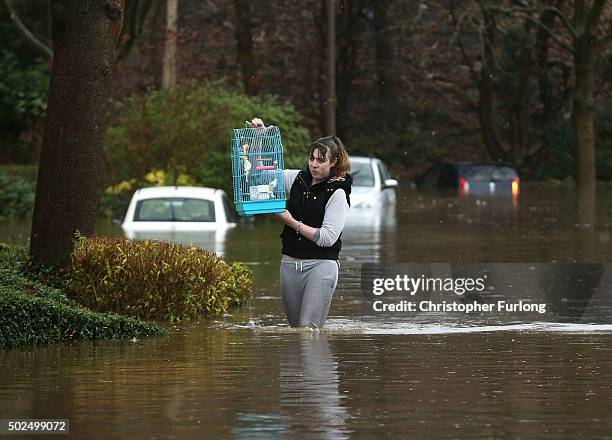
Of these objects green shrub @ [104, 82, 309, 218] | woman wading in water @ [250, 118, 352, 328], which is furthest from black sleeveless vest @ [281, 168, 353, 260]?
green shrub @ [104, 82, 309, 218]

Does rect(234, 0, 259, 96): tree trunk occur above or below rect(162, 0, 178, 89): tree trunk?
above

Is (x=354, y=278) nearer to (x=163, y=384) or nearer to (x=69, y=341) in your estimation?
(x=69, y=341)

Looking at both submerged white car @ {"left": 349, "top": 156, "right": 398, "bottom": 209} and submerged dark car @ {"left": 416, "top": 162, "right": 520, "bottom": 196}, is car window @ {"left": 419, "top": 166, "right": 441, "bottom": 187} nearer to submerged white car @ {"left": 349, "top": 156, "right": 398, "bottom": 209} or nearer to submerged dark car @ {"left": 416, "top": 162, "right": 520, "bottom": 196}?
submerged dark car @ {"left": 416, "top": 162, "right": 520, "bottom": 196}

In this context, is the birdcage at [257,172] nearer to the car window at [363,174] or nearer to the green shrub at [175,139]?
the green shrub at [175,139]

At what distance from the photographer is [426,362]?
38.4 feet

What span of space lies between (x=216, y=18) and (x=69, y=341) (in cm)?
5513

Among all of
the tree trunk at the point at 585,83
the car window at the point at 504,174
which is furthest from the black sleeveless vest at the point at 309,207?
the car window at the point at 504,174

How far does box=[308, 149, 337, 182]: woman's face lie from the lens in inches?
474

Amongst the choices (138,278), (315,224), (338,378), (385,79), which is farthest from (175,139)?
(385,79)

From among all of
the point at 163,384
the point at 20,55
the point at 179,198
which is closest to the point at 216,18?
the point at 20,55

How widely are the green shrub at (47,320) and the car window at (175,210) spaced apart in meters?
13.1

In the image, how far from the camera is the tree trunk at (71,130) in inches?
607

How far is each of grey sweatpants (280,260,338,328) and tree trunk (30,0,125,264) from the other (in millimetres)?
3541

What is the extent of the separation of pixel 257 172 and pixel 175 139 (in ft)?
83.2
